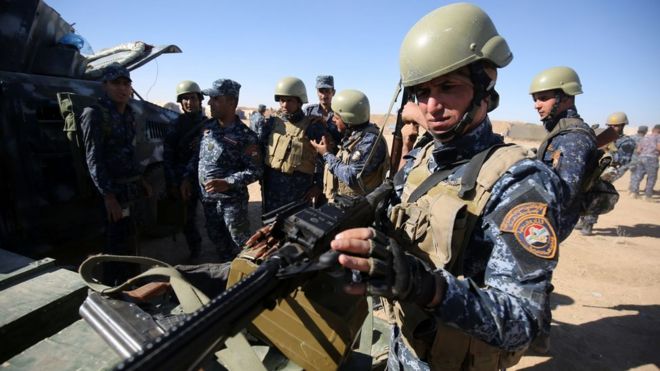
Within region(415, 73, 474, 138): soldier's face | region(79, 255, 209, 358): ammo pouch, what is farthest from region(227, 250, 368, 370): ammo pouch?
region(415, 73, 474, 138): soldier's face

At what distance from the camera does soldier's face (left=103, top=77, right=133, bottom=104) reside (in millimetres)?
3795

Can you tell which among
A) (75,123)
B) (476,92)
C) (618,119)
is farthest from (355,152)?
(618,119)

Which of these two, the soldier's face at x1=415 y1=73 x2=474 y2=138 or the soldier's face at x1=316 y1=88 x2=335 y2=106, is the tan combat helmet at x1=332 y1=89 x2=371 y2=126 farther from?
the soldier's face at x1=415 y1=73 x2=474 y2=138

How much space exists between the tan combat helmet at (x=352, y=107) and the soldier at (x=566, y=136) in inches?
81.6

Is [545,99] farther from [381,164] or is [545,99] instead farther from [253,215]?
[253,215]

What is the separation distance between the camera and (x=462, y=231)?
135 cm

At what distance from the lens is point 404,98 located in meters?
2.83

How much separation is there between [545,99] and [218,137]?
4.06 m

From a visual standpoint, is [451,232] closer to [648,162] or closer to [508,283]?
[508,283]

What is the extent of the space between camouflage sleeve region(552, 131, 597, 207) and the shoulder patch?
7.86 feet

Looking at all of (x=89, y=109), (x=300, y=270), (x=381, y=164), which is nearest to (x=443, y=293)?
(x=300, y=270)

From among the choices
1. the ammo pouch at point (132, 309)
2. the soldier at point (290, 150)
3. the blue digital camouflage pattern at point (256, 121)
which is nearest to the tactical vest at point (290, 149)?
the soldier at point (290, 150)

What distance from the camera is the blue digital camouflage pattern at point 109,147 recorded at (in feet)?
11.4

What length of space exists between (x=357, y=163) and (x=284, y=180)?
128 centimetres
